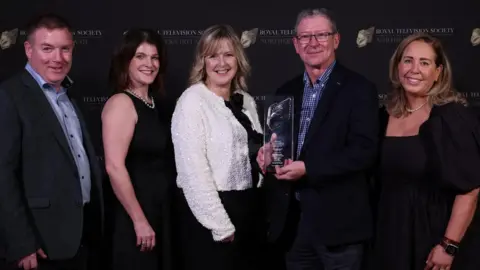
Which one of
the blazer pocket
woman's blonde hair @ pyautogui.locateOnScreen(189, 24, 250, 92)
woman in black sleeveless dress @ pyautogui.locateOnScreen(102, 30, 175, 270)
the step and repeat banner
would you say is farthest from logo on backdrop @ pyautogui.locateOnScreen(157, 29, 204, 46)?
the blazer pocket

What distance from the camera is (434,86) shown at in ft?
8.98

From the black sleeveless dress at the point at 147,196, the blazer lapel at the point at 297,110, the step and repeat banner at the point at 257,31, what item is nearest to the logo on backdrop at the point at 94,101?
the step and repeat banner at the point at 257,31

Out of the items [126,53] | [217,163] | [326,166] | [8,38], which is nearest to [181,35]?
[126,53]

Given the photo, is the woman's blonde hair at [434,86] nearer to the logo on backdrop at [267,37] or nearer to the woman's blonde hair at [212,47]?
the woman's blonde hair at [212,47]

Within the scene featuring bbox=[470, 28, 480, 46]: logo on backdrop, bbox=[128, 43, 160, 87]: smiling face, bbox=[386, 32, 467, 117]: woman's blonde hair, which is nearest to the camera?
bbox=[386, 32, 467, 117]: woman's blonde hair

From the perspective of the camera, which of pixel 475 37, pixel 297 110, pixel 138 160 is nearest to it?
pixel 297 110

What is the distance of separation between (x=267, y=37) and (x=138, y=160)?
1323mm

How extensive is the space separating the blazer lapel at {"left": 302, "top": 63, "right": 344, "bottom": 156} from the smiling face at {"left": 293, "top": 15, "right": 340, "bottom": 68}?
0.11 meters

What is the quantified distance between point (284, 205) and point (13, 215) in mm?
1091

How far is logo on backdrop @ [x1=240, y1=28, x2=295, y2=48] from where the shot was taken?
3.75 meters

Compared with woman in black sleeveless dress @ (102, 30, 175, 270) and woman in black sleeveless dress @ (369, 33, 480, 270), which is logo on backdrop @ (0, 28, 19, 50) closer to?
woman in black sleeveless dress @ (102, 30, 175, 270)

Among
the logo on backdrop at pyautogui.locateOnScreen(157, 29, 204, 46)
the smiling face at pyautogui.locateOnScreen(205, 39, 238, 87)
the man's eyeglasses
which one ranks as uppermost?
the logo on backdrop at pyautogui.locateOnScreen(157, 29, 204, 46)

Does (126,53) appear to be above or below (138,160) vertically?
above

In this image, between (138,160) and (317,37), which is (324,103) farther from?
(138,160)
